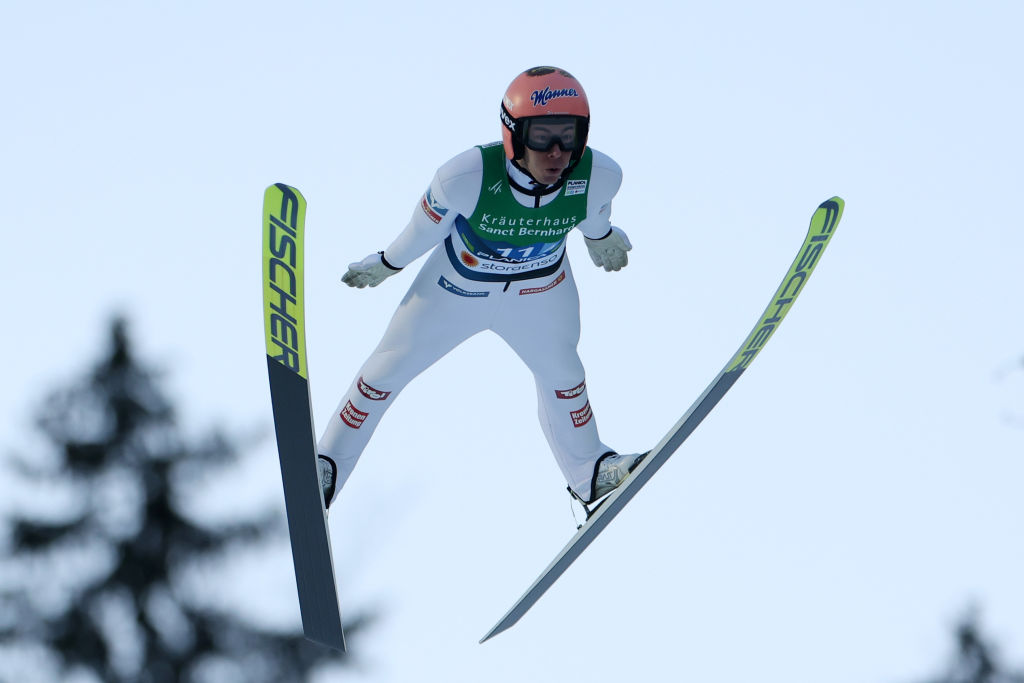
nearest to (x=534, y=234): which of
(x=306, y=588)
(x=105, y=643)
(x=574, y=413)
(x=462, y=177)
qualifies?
(x=462, y=177)

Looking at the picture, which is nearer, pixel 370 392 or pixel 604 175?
pixel 604 175

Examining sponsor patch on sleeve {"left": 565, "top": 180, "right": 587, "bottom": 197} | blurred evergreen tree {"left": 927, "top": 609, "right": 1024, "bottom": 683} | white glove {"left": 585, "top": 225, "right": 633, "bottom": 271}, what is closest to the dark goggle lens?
sponsor patch on sleeve {"left": 565, "top": 180, "right": 587, "bottom": 197}

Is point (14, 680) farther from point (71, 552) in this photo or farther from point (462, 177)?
point (462, 177)

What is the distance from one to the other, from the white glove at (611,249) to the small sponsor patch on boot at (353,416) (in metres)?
1.40

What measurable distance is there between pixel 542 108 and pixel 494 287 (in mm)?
1036

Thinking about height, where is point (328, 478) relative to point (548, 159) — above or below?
below

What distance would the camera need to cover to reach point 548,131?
7449 mm

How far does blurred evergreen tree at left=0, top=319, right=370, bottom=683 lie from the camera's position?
55.5ft


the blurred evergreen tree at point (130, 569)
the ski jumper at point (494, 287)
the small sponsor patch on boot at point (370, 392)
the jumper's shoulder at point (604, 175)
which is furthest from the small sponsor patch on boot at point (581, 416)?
the blurred evergreen tree at point (130, 569)

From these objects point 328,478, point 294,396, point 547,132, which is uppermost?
point 547,132

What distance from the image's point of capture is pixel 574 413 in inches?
332

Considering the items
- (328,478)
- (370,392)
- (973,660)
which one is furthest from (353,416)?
(973,660)

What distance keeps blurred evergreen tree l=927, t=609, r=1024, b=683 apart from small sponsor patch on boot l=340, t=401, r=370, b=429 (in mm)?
19832

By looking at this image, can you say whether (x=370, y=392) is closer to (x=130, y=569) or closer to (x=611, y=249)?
(x=611, y=249)
